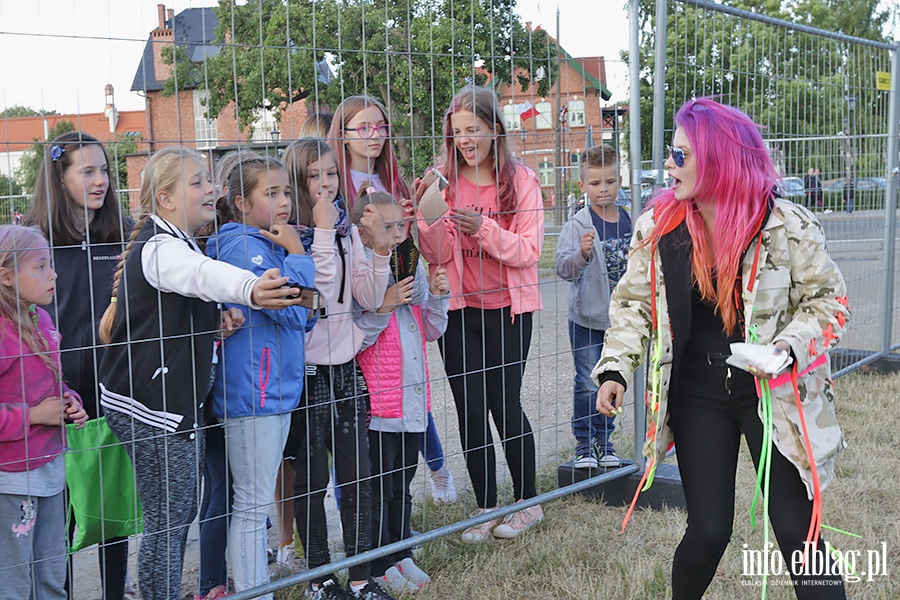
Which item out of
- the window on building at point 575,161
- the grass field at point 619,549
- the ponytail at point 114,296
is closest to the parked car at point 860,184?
the grass field at point 619,549

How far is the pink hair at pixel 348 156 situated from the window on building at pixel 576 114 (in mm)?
964

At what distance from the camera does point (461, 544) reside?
4.25 metres

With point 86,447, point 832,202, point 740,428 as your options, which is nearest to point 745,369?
point 740,428

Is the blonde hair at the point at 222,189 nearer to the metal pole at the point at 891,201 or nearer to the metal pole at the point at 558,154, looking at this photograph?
the metal pole at the point at 558,154

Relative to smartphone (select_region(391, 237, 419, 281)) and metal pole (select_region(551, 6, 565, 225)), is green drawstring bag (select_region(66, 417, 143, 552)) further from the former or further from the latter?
metal pole (select_region(551, 6, 565, 225))

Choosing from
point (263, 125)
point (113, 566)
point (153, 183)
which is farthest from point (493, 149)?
point (113, 566)

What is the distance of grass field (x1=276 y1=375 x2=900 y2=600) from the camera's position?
12.2ft

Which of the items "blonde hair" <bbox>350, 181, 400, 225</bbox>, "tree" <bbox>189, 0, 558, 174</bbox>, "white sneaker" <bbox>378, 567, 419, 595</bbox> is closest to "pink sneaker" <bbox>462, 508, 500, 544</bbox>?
"white sneaker" <bbox>378, 567, 419, 595</bbox>

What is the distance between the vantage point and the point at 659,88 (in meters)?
4.55

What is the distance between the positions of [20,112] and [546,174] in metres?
2.37

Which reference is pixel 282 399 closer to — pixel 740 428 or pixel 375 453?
pixel 375 453

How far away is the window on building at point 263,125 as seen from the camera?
3115 millimetres

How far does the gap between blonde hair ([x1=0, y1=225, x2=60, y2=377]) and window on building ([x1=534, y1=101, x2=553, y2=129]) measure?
2152 mm

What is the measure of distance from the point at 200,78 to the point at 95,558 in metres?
2.28
